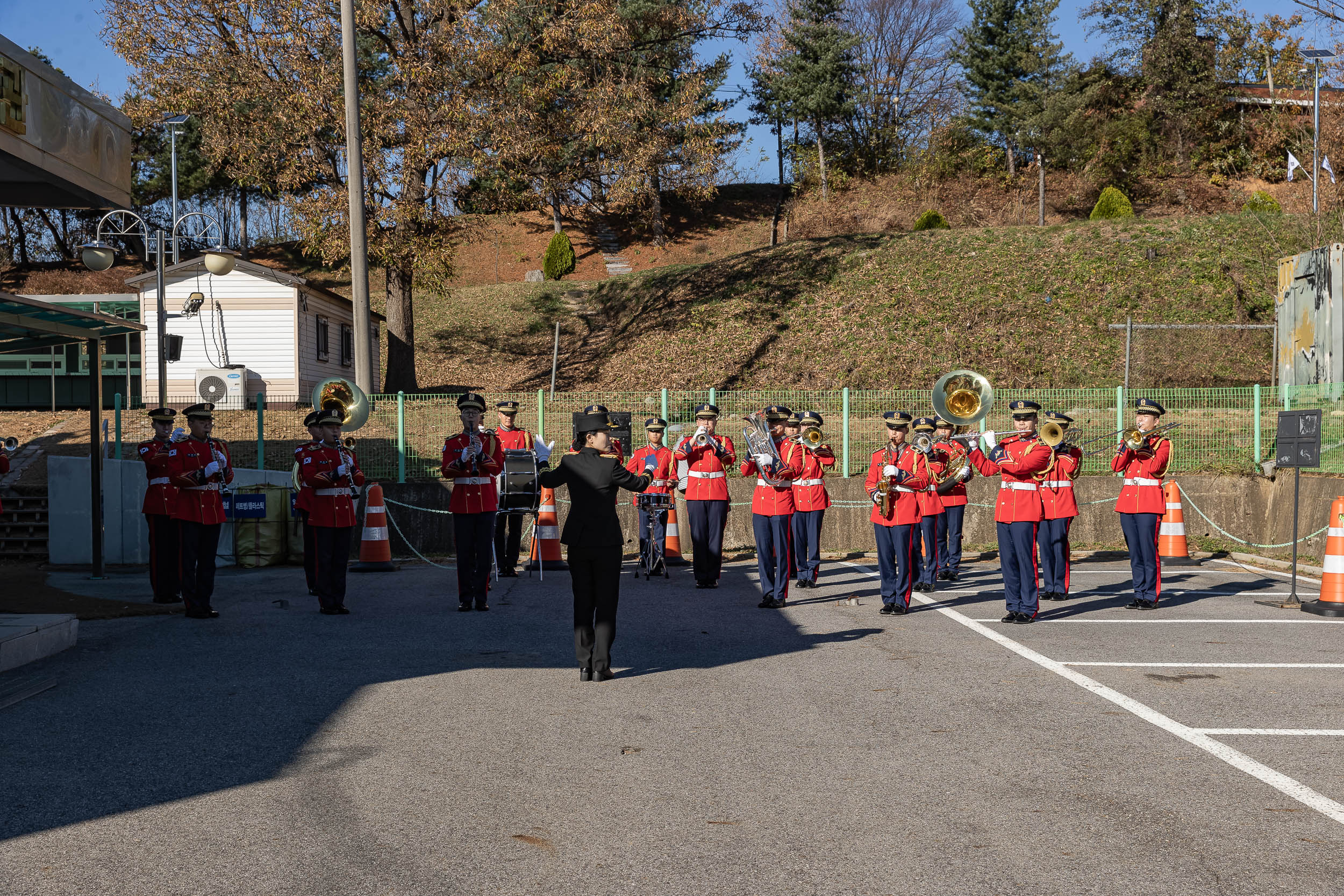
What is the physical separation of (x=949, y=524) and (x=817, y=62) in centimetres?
4621

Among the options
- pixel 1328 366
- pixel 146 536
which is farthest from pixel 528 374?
pixel 1328 366

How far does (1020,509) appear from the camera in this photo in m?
10.3

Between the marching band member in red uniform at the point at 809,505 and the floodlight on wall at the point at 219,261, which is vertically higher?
the floodlight on wall at the point at 219,261

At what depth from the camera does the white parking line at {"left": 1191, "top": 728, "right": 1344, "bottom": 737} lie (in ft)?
19.6

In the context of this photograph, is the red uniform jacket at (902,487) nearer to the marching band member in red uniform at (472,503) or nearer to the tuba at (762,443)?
the tuba at (762,443)

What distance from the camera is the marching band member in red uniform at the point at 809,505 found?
41.7 ft

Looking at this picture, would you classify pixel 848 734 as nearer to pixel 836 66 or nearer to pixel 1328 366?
pixel 1328 366

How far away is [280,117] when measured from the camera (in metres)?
23.7

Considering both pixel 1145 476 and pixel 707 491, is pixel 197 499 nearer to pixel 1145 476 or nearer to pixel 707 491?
pixel 707 491

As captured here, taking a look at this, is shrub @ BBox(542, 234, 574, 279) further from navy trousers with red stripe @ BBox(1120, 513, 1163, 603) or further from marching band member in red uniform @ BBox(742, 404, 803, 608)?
navy trousers with red stripe @ BBox(1120, 513, 1163, 603)

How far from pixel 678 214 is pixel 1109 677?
183 ft

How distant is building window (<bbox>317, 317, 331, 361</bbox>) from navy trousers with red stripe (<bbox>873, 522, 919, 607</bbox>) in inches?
918

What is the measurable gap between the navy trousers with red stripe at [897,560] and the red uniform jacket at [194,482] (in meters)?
6.48

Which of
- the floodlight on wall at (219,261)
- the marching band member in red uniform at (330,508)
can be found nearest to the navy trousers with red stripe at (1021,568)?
the marching band member in red uniform at (330,508)
